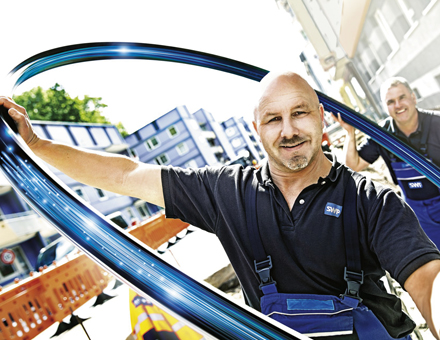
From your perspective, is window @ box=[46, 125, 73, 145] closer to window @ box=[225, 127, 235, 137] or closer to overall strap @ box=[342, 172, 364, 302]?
overall strap @ box=[342, 172, 364, 302]

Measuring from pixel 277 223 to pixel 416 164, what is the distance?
1632 millimetres

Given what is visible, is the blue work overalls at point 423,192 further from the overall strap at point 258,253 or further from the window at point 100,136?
the window at point 100,136

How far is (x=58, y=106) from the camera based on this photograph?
99.3 feet

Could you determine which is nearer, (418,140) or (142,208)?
(418,140)

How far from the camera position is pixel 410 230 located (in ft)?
3.49

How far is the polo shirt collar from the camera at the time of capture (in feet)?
4.26

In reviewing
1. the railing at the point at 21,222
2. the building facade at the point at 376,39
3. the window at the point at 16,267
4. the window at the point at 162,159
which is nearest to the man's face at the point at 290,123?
the building facade at the point at 376,39

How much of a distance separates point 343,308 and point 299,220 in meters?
0.35

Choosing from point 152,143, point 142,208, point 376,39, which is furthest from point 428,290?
point 152,143

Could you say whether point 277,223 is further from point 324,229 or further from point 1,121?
point 1,121

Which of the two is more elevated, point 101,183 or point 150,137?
point 150,137

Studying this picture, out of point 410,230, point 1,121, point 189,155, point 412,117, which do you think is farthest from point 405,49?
point 189,155

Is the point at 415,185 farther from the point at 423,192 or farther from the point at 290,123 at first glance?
the point at 290,123

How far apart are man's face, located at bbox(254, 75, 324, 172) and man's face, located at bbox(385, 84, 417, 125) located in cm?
161
